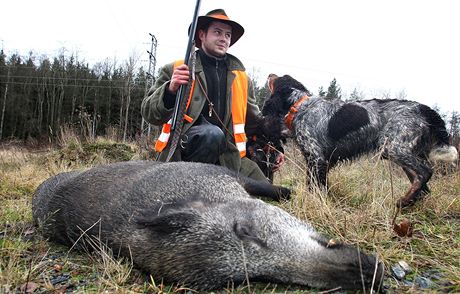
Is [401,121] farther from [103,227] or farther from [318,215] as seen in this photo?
[103,227]

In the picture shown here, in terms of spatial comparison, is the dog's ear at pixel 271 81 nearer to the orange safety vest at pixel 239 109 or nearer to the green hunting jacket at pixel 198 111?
the green hunting jacket at pixel 198 111

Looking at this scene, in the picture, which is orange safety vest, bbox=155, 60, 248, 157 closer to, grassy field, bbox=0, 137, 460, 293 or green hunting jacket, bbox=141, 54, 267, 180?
green hunting jacket, bbox=141, 54, 267, 180

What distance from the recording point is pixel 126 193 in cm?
280

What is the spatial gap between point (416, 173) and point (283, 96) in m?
2.14

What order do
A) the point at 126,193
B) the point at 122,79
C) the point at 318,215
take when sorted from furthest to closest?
1. the point at 122,79
2. the point at 318,215
3. the point at 126,193

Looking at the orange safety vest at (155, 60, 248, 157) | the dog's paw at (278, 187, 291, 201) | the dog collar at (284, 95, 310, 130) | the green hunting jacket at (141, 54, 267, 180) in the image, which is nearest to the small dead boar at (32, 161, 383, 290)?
the dog's paw at (278, 187, 291, 201)

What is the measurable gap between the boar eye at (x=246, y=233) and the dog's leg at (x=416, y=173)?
7.63 ft

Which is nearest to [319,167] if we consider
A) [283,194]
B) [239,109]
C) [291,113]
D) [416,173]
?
[291,113]

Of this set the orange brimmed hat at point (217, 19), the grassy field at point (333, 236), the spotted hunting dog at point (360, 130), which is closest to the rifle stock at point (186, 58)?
the orange brimmed hat at point (217, 19)

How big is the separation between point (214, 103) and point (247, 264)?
300cm

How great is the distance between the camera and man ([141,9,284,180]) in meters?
4.35

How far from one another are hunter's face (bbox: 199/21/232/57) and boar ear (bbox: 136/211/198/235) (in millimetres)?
2868

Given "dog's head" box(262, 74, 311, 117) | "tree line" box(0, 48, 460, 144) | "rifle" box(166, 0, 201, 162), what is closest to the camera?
"rifle" box(166, 0, 201, 162)

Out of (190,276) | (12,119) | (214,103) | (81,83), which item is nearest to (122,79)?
(81,83)
